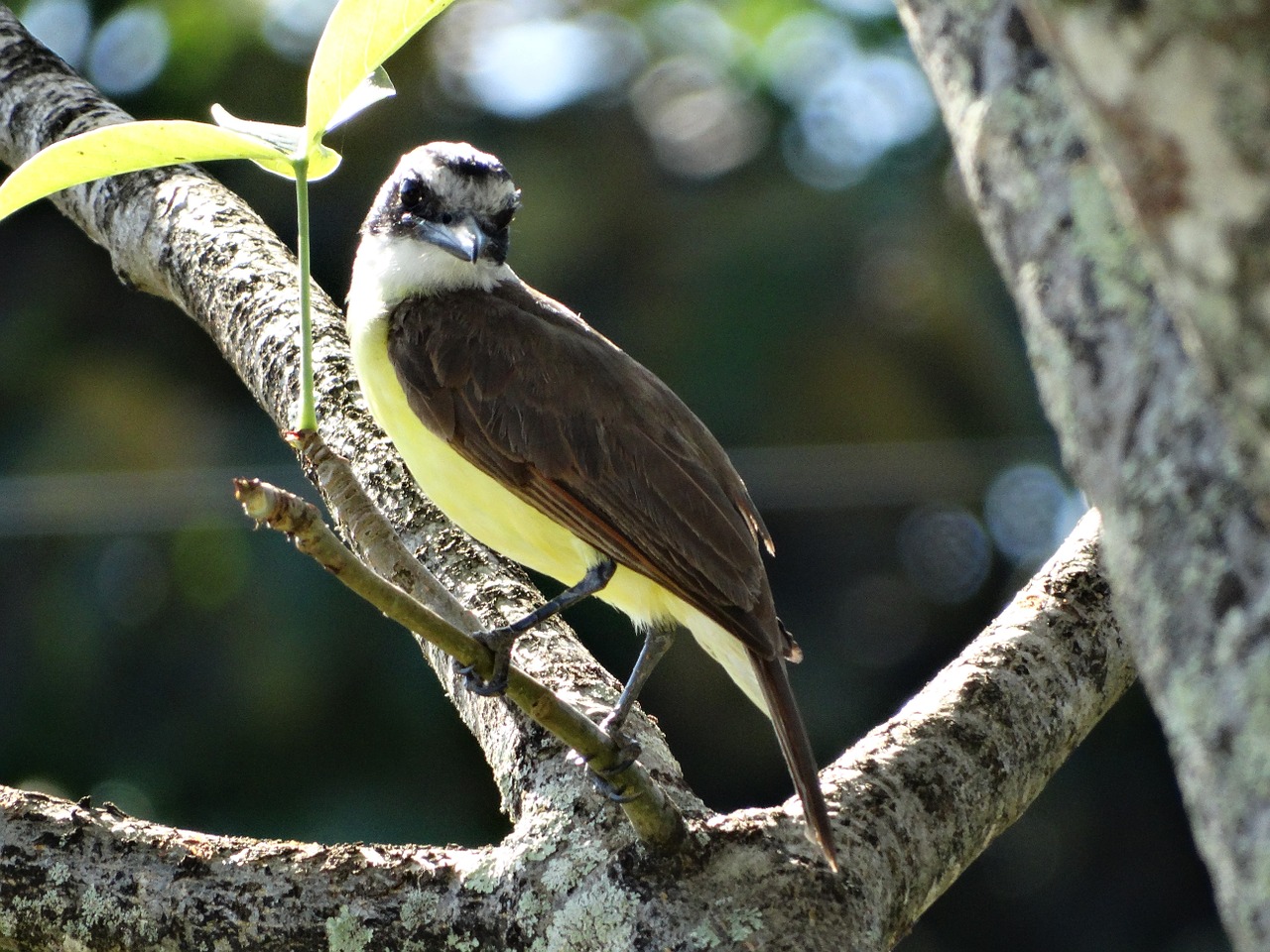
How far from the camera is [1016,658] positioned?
3.14 m

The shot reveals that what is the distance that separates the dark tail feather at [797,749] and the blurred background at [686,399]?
15.9 feet

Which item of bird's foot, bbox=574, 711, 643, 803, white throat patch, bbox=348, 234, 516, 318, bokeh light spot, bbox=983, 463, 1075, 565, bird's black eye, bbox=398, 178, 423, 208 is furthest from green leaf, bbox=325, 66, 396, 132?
bokeh light spot, bbox=983, 463, 1075, 565

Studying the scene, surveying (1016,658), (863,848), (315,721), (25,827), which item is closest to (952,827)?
(863,848)

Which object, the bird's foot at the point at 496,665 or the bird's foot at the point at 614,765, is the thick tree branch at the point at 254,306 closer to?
the bird's foot at the point at 614,765

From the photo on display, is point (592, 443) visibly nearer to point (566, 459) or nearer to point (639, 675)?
point (566, 459)

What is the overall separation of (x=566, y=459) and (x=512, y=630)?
1056 mm

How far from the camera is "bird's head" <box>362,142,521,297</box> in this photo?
4340 millimetres

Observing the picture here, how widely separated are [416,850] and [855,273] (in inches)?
329

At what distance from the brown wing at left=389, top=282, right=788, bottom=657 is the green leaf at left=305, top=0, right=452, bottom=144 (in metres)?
1.72

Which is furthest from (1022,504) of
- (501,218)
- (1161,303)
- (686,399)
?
(1161,303)

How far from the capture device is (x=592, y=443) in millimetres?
3850

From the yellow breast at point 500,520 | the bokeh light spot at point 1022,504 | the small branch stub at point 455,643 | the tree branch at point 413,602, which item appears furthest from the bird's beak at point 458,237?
the bokeh light spot at point 1022,504

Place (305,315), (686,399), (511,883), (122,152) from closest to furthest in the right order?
(305,315) → (122,152) → (511,883) → (686,399)

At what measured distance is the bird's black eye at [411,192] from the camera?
14.5ft
